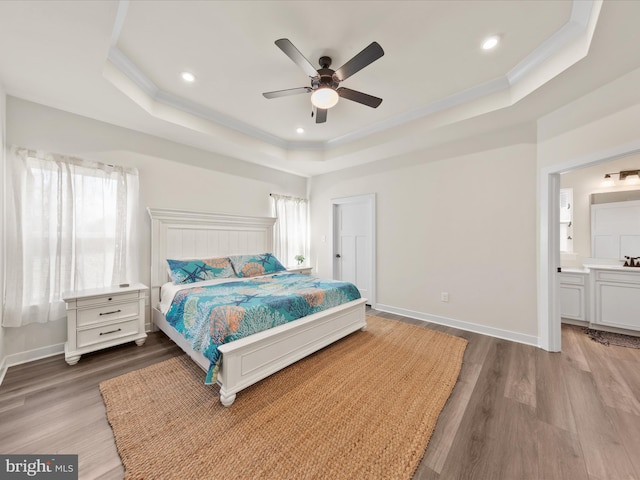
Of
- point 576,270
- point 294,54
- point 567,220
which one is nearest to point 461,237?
point 576,270

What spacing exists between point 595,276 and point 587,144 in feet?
6.42

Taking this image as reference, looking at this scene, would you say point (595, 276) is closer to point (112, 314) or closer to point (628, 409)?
point (628, 409)

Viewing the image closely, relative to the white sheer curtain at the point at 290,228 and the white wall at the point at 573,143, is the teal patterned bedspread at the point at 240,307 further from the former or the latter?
the white wall at the point at 573,143

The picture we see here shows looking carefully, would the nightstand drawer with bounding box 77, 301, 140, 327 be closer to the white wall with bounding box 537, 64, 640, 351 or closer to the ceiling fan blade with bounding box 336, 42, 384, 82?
the ceiling fan blade with bounding box 336, 42, 384, 82

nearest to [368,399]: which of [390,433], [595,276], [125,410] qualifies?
[390,433]

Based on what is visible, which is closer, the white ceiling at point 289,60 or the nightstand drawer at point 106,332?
the white ceiling at point 289,60

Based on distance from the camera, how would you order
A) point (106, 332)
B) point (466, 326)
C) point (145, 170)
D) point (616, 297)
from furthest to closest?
point (466, 326), point (145, 170), point (616, 297), point (106, 332)

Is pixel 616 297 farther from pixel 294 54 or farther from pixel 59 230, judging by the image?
pixel 59 230

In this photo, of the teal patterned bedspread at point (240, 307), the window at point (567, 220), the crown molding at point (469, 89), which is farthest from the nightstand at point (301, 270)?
the window at point (567, 220)

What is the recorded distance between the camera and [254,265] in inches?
147

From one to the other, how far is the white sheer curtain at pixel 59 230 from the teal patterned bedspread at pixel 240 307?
1063 millimetres

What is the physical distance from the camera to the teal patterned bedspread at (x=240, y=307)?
76.0 inches

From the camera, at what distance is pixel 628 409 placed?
175cm

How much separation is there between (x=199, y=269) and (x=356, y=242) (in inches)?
109
